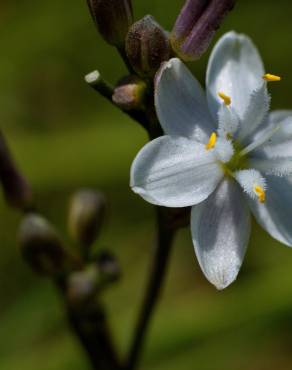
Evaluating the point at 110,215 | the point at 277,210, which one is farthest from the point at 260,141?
the point at 110,215

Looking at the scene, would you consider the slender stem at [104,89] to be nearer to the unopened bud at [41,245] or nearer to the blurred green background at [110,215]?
the unopened bud at [41,245]

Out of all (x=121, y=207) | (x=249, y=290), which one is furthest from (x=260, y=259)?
(x=121, y=207)

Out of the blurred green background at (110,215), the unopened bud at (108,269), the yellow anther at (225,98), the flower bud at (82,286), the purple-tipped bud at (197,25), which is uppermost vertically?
the purple-tipped bud at (197,25)

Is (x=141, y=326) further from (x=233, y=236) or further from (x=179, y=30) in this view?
(x=179, y=30)

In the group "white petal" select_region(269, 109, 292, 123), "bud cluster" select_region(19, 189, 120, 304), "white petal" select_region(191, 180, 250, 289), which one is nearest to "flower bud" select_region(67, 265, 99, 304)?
"bud cluster" select_region(19, 189, 120, 304)

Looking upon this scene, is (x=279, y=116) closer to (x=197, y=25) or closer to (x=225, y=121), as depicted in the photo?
(x=225, y=121)

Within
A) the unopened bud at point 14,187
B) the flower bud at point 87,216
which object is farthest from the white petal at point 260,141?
the unopened bud at point 14,187

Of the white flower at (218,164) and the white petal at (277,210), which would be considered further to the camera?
the white petal at (277,210)

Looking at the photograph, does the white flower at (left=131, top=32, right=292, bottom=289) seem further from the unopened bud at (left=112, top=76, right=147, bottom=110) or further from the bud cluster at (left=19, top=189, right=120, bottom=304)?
the bud cluster at (left=19, top=189, right=120, bottom=304)
